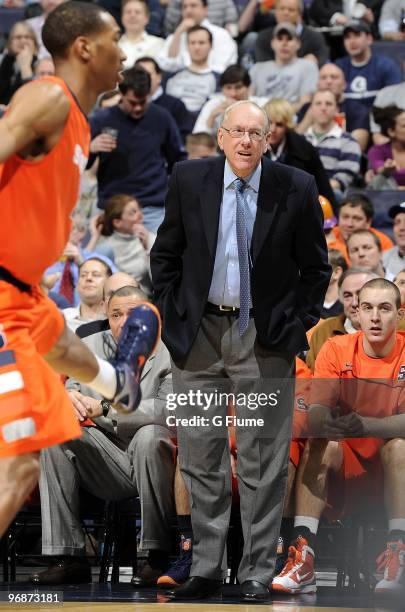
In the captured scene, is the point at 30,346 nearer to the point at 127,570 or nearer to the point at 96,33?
the point at 96,33

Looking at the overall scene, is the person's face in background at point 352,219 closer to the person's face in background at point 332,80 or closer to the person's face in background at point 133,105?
the person's face in background at point 133,105

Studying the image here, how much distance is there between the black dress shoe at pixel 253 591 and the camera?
5078mm

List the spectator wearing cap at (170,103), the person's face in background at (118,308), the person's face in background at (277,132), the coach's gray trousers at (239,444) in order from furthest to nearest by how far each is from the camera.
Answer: the spectator wearing cap at (170,103)
the person's face in background at (277,132)
the person's face in background at (118,308)
the coach's gray trousers at (239,444)

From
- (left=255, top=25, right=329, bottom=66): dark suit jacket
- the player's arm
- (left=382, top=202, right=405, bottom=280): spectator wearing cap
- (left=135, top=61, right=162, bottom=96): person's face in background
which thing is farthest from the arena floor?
(left=255, top=25, right=329, bottom=66): dark suit jacket

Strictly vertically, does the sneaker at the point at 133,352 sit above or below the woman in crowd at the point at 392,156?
below

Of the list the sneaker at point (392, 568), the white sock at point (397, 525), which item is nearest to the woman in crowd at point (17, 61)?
the white sock at point (397, 525)

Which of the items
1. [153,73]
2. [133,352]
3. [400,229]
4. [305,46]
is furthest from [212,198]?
[305,46]

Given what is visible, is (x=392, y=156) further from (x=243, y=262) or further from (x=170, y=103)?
(x=243, y=262)

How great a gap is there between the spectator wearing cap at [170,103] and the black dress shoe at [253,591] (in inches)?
263

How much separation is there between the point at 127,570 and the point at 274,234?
8.61 ft

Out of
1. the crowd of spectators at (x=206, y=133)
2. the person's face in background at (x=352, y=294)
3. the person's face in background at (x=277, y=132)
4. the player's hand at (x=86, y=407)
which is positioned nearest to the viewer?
the player's hand at (x=86, y=407)

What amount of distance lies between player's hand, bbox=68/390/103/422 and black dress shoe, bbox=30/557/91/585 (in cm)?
71

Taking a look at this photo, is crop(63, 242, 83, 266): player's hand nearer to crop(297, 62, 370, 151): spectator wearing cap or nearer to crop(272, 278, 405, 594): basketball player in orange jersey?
crop(297, 62, 370, 151): spectator wearing cap

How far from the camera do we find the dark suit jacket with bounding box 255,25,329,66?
1216cm
